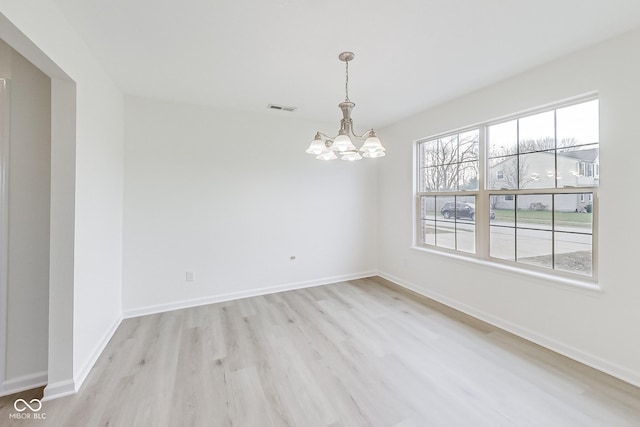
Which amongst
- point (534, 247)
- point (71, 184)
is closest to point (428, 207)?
point (534, 247)

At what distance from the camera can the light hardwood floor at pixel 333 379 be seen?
1.68 m

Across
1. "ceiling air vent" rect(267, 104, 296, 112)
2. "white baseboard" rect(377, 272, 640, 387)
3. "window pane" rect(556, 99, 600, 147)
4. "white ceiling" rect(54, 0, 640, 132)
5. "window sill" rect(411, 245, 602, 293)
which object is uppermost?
"ceiling air vent" rect(267, 104, 296, 112)

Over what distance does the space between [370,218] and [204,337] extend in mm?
3131

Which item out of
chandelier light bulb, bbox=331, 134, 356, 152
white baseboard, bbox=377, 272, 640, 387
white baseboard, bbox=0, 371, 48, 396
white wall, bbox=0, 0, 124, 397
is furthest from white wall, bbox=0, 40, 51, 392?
white baseboard, bbox=377, 272, 640, 387

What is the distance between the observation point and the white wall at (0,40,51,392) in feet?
6.28

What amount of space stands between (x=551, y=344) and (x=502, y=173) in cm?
175

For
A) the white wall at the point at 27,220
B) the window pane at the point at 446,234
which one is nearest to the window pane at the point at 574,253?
the window pane at the point at 446,234

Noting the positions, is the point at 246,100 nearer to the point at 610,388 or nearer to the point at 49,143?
the point at 49,143

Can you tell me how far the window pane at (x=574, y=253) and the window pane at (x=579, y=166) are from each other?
475 millimetres

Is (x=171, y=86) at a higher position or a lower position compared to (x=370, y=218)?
higher

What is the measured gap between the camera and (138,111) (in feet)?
10.4

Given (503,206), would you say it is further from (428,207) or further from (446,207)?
(428,207)

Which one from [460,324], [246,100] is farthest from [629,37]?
[246,100]

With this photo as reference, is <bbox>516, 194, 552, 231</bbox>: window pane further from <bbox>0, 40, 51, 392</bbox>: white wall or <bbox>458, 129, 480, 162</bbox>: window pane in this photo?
<bbox>0, 40, 51, 392</bbox>: white wall
